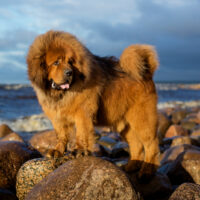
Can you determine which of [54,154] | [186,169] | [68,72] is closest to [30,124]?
[186,169]

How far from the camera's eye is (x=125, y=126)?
5691 millimetres

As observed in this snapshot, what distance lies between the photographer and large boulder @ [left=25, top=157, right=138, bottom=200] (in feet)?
11.1

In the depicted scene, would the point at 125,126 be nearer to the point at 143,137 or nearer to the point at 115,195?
the point at 143,137

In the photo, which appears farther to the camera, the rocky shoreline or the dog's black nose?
the dog's black nose

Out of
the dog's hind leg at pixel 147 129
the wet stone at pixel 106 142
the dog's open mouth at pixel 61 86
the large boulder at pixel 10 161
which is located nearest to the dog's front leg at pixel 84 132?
the dog's open mouth at pixel 61 86

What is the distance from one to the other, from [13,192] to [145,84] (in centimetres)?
303

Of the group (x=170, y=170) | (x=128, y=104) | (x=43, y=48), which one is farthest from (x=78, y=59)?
(x=170, y=170)

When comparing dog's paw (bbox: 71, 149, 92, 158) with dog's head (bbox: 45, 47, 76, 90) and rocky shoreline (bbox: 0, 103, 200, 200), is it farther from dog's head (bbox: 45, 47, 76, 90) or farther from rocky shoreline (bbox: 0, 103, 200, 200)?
dog's head (bbox: 45, 47, 76, 90)

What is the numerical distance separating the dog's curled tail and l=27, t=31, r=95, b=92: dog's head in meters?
1.09

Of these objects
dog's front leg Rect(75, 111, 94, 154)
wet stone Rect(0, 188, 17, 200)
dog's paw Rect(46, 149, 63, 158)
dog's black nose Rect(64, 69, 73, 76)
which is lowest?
wet stone Rect(0, 188, 17, 200)

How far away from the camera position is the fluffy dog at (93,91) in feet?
13.6

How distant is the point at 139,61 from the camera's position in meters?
5.21

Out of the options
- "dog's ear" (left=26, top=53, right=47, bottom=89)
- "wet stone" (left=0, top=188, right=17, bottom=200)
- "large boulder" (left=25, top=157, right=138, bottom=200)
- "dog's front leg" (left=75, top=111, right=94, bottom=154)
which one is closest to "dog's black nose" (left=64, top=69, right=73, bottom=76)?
"dog's ear" (left=26, top=53, right=47, bottom=89)

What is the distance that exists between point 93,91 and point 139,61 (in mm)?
1240
